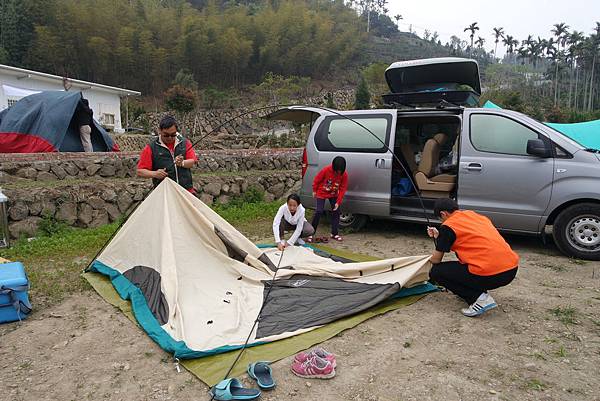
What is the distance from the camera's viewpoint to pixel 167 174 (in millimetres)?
4332

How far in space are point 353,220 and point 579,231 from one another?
273 centimetres

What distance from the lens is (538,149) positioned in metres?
4.67

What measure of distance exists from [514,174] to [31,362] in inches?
193

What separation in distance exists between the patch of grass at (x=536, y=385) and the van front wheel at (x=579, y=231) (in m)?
2.84

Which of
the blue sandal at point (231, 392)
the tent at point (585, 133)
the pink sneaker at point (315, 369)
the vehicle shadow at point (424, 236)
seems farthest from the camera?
the tent at point (585, 133)

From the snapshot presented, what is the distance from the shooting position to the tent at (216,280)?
9.93 feet

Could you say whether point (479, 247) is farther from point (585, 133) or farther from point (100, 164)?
point (585, 133)

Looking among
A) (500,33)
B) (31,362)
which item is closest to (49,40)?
(31,362)

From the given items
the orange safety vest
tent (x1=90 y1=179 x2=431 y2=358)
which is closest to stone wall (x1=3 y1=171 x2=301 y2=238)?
tent (x1=90 y1=179 x2=431 y2=358)

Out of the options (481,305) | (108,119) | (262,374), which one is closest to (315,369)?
(262,374)

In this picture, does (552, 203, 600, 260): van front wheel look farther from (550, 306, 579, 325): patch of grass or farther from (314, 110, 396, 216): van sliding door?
(314, 110, 396, 216): van sliding door

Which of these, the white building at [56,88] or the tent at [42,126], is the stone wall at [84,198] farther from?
the white building at [56,88]

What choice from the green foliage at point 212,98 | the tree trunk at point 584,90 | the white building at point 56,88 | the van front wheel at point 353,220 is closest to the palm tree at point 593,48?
the tree trunk at point 584,90

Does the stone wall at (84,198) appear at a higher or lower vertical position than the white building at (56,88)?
lower
